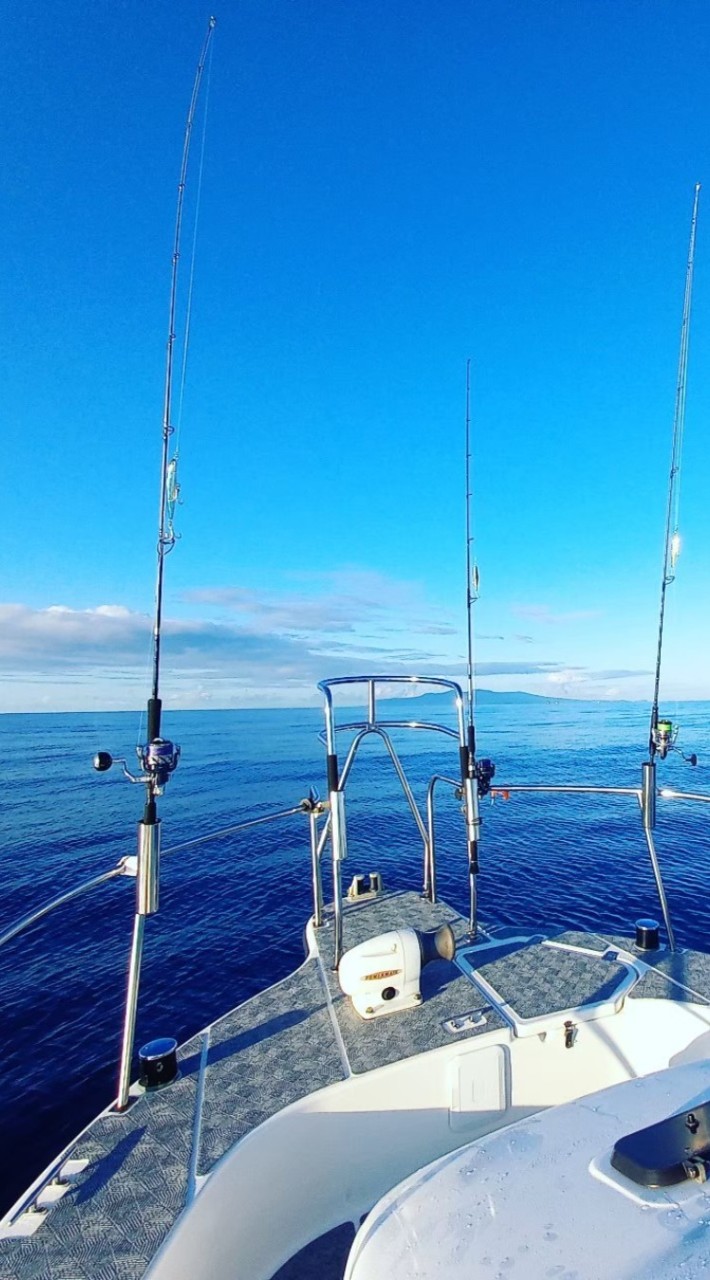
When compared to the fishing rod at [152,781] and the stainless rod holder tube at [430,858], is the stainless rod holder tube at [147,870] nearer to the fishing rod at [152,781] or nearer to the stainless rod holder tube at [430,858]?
the fishing rod at [152,781]

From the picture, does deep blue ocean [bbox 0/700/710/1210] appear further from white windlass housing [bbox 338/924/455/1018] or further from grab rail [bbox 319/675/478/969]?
grab rail [bbox 319/675/478/969]

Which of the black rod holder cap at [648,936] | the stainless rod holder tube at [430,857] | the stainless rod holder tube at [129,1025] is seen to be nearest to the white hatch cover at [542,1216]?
the stainless rod holder tube at [129,1025]

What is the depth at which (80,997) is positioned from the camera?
27.7 ft

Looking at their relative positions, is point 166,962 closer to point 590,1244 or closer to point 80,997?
point 80,997

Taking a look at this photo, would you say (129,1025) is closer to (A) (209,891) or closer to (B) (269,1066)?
(B) (269,1066)

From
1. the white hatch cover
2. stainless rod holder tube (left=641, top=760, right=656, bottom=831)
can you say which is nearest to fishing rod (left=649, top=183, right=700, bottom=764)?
stainless rod holder tube (left=641, top=760, right=656, bottom=831)

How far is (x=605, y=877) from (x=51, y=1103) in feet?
38.9

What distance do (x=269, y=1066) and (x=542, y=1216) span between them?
7.78 feet

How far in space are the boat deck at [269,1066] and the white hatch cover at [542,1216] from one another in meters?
1.30

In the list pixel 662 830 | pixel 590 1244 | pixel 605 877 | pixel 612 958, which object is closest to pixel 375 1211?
pixel 590 1244

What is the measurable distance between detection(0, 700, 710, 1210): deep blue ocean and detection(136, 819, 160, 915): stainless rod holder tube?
3987mm

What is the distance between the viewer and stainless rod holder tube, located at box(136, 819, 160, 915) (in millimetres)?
3477

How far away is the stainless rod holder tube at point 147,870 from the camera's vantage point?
11.4ft

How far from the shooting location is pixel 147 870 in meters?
3.51
